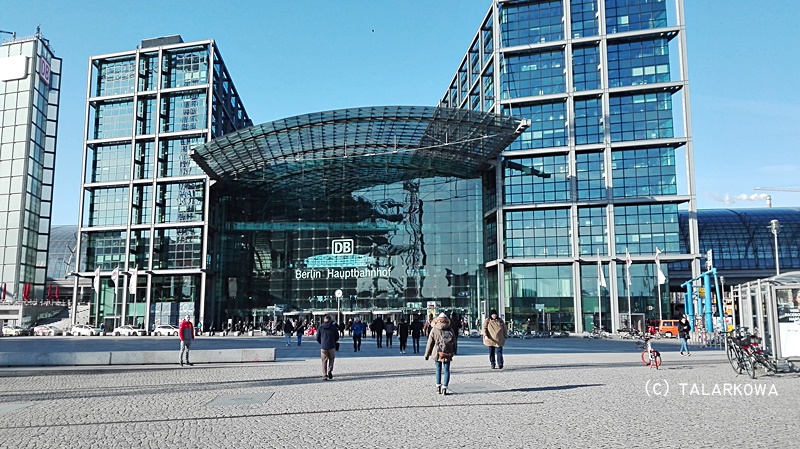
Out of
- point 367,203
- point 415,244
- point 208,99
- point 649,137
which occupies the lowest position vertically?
point 415,244

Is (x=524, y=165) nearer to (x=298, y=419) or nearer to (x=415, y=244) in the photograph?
(x=415, y=244)

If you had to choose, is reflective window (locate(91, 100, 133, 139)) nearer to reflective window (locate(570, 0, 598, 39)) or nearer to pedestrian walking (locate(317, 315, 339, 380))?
reflective window (locate(570, 0, 598, 39))

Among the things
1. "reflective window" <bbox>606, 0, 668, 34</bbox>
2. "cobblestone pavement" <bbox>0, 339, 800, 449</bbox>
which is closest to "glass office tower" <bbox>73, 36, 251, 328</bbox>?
"reflective window" <bbox>606, 0, 668, 34</bbox>

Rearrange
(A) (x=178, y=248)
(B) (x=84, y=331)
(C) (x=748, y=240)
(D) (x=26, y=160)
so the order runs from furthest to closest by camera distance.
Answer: (C) (x=748, y=240) < (D) (x=26, y=160) < (A) (x=178, y=248) < (B) (x=84, y=331)

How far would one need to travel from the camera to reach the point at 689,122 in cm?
5612

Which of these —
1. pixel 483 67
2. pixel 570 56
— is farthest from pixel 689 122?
pixel 483 67

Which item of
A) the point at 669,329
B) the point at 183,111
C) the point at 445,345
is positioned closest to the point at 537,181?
the point at 669,329

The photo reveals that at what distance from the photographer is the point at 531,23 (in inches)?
2378

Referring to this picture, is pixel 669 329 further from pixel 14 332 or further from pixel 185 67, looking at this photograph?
pixel 14 332

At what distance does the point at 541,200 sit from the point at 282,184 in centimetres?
2455

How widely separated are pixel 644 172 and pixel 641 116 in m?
4.75

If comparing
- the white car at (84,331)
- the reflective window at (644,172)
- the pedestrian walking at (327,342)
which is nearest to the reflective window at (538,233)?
the reflective window at (644,172)

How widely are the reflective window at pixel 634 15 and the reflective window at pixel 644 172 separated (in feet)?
34.5

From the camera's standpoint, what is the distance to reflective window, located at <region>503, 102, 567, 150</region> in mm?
58844
